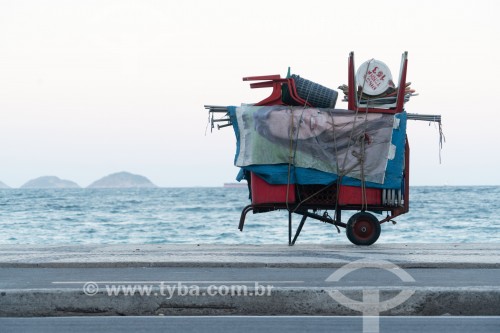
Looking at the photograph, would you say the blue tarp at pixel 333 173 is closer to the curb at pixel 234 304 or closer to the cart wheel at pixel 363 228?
the cart wheel at pixel 363 228

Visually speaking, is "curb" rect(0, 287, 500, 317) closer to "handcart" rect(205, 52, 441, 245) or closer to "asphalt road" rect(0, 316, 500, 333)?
"asphalt road" rect(0, 316, 500, 333)

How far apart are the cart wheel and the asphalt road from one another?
652 cm

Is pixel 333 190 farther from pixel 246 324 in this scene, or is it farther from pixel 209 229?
pixel 209 229

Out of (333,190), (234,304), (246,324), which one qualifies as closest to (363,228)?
(333,190)

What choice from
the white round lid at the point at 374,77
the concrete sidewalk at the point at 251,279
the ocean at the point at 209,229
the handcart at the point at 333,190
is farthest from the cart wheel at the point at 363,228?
the ocean at the point at 209,229

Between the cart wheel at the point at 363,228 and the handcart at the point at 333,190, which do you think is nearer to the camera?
the handcart at the point at 333,190

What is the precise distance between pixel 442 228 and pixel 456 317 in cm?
3549

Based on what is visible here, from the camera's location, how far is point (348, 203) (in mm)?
14094

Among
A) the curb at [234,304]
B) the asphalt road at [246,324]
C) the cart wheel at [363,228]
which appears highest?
the cart wheel at [363,228]

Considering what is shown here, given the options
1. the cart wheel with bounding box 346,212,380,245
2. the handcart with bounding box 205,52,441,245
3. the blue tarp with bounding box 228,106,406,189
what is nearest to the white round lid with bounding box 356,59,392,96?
the handcart with bounding box 205,52,441,245

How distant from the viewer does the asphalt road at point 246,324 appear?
719 centimetres

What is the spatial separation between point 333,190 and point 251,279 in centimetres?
507

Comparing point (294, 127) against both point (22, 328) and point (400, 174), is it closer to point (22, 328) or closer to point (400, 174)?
point (400, 174)

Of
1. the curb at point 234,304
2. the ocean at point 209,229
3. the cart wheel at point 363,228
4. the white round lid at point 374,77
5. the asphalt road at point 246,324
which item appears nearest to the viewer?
the asphalt road at point 246,324
